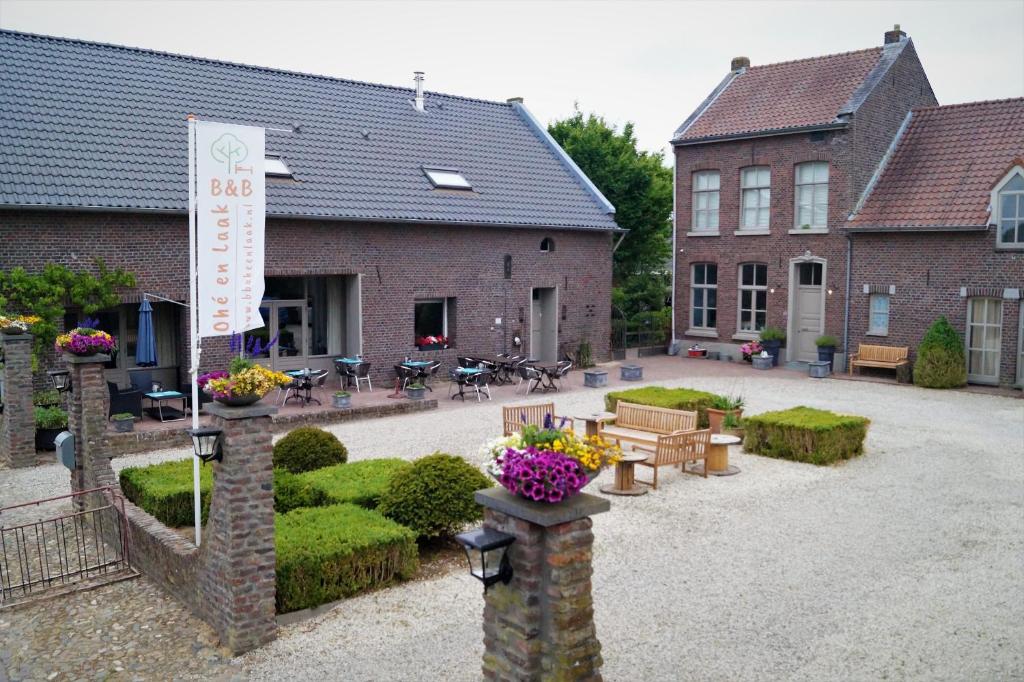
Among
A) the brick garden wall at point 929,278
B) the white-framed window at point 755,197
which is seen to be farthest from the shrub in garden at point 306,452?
the white-framed window at point 755,197

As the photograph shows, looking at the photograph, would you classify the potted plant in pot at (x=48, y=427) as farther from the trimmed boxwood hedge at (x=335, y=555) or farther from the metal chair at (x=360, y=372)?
the trimmed boxwood hedge at (x=335, y=555)

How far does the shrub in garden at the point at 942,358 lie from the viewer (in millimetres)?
21422

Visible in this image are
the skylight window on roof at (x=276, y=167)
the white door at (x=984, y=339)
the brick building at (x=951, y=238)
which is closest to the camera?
the skylight window on roof at (x=276, y=167)

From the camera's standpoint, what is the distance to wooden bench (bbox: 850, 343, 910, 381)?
2266 cm

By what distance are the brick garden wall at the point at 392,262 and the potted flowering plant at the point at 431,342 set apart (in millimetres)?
192

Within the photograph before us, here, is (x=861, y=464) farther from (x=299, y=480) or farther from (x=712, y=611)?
(x=299, y=480)

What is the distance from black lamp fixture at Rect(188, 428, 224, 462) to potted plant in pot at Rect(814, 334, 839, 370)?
20.2 m

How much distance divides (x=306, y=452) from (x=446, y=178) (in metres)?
12.2

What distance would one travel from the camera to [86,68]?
18.9 m

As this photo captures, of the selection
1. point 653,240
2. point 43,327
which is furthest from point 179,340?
point 653,240

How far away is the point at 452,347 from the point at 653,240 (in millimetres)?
15214

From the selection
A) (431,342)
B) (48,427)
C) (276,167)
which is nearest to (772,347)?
(431,342)

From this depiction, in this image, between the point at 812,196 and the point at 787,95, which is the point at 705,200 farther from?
the point at 787,95

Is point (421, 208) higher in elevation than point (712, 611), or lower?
higher
